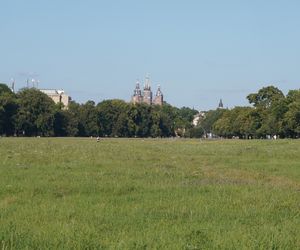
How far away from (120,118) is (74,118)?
14.0 meters

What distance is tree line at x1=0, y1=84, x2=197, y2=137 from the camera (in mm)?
132375

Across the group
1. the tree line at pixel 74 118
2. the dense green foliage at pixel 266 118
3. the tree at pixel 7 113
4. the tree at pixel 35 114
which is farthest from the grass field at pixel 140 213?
the tree at pixel 35 114

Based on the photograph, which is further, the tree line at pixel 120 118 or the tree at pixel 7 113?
the tree at pixel 7 113

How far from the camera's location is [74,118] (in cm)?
14988

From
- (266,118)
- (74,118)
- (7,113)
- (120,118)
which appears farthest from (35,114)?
(266,118)

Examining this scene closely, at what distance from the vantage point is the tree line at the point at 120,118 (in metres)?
119

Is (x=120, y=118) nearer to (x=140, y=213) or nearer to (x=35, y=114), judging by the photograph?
(x=35, y=114)

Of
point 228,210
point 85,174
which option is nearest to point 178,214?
point 228,210

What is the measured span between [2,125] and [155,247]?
12664 centimetres

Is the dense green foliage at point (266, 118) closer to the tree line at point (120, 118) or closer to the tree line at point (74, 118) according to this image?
the tree line at point (120, 118)

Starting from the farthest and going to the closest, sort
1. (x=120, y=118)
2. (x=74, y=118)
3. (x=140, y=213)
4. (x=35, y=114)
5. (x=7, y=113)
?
(x=120, y=118) → (x=74, y=118) → (x=35, y=114) → (x=7, y=113) → (x=140, y=213)

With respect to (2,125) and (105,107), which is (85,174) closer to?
(2,125)

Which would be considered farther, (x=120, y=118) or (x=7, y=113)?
(x=120, y=118)

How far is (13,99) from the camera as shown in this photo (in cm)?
13438
